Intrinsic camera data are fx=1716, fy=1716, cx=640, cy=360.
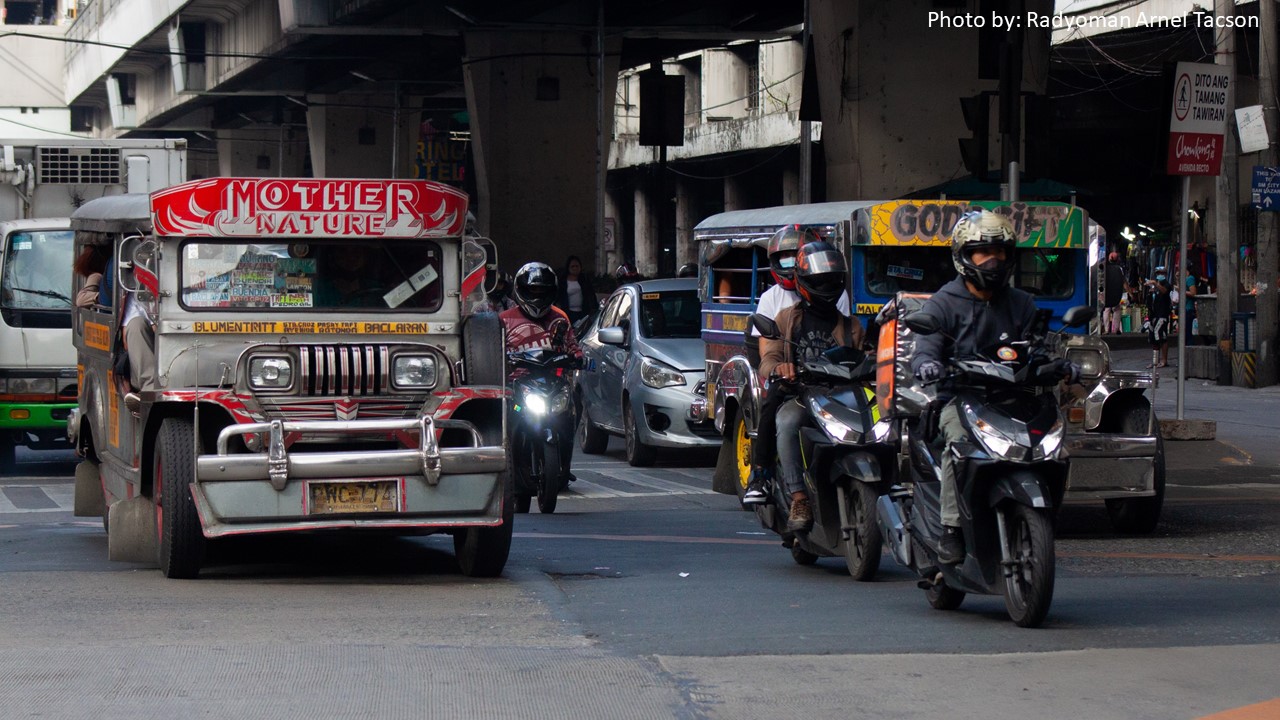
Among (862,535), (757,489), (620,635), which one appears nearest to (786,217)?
(757,489)

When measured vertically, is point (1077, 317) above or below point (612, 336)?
above

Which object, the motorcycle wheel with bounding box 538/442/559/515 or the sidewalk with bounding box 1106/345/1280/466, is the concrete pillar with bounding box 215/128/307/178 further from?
the motorcycle wheel with bounding box 538/442/559/515

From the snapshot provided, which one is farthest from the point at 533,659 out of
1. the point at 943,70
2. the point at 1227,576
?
the point at 943,70

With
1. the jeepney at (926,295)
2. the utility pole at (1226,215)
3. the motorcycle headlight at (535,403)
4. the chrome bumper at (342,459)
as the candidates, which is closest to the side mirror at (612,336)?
the jeepney at (926,295)

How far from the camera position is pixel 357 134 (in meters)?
49.7

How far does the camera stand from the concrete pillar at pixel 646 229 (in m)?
63.8

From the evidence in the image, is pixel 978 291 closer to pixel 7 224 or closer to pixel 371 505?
pixel 371 505

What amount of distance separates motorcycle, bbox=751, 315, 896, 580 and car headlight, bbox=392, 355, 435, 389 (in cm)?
183

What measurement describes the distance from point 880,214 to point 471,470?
16.9 ft

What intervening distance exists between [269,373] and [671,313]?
8861 mm

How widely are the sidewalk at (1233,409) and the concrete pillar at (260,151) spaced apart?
1521 inches

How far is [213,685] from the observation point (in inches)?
251

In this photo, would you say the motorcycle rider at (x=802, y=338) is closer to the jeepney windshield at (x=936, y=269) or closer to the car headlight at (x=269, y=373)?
the car headlight at (x=269, y=373)

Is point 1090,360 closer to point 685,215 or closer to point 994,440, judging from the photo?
point 994,440
